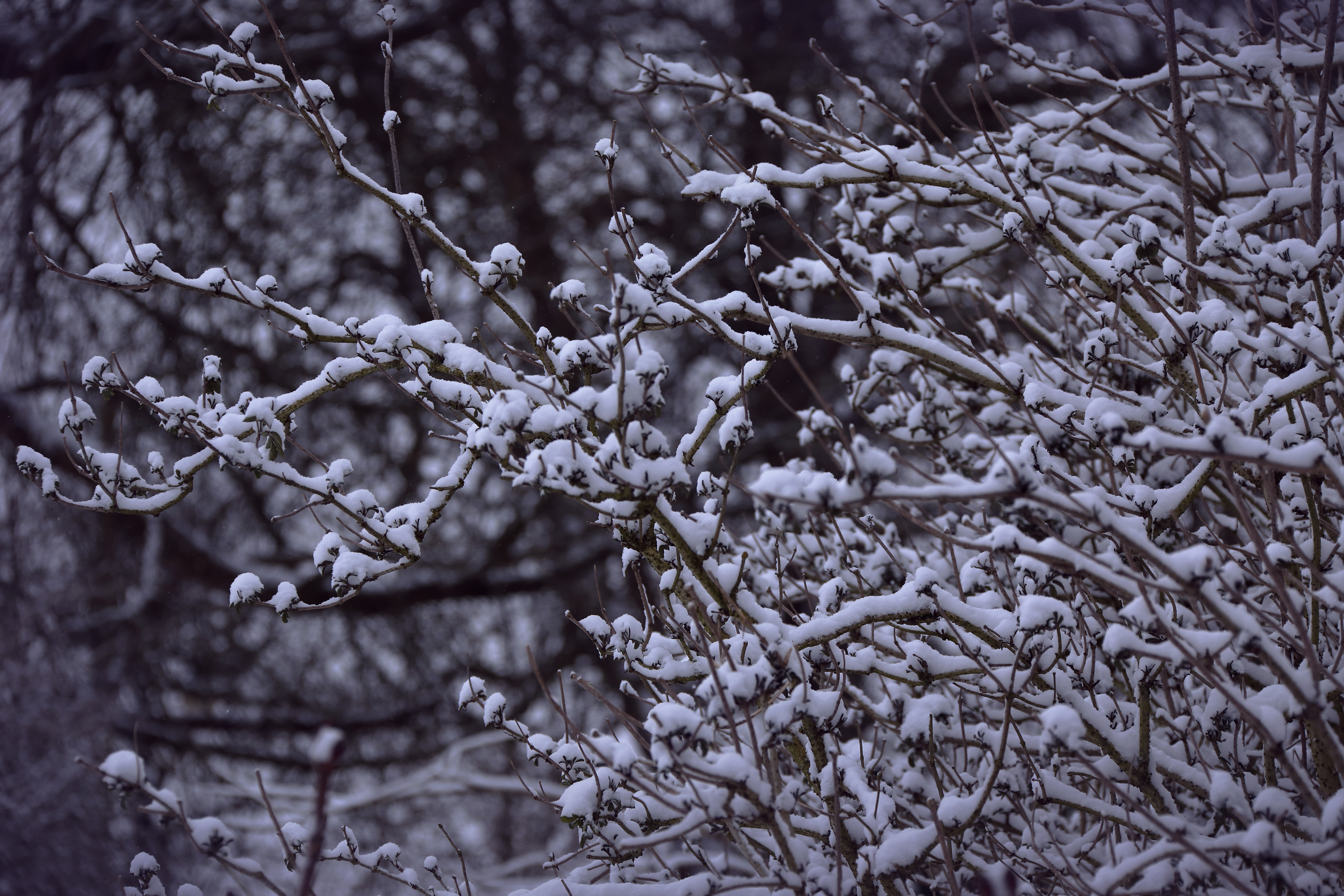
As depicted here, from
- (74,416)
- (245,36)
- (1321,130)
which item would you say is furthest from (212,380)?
(1321,130)

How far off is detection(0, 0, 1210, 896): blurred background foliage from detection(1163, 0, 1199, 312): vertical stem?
4185 mm

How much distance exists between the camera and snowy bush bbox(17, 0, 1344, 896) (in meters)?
1.28

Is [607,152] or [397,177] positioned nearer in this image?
[607,152]

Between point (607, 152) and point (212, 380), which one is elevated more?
point (607, 152)

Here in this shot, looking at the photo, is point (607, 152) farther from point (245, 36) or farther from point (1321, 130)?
point (1321, 130)

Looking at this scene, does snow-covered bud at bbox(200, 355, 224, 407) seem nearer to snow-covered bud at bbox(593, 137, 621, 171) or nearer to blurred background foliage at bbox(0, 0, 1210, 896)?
snow-covered bud at bbox(593, 137, 621, 171)

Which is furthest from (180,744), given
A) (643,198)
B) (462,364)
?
(462,364)

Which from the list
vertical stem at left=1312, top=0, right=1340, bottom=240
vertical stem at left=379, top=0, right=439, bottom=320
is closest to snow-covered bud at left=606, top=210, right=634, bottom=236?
vertical stem at left=379, top=0, right=439, bottom=320

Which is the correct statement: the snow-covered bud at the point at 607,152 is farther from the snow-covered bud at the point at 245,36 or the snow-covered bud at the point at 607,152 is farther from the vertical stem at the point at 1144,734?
the vertical stem at the point at 1144,734

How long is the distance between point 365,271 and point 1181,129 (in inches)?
230

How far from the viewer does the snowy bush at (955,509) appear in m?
1.28

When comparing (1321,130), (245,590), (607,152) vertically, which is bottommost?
(245,590)

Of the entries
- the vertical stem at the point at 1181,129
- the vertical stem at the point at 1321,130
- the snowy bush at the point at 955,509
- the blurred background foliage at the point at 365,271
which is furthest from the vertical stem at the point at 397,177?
the blurred background foliage at the point at 365,271

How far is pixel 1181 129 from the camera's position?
5.48 ft
